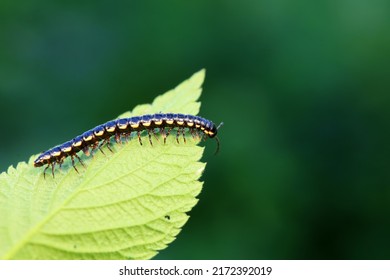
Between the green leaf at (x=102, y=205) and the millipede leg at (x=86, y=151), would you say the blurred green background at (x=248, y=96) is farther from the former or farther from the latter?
the green leaf at (x=102, y=205)

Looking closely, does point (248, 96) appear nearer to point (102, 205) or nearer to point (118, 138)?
point (118, 138)

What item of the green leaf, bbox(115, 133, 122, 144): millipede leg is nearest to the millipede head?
the green leaf

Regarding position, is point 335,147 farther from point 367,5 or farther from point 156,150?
point 156,150

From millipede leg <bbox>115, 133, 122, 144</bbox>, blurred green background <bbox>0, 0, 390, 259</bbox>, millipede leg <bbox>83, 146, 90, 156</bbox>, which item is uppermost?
blurred green background <bbox>0, 0, 390, 259</bbox>

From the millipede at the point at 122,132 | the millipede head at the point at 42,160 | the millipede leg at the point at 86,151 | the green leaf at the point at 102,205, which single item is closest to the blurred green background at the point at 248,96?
the millipede at the point at 122,132

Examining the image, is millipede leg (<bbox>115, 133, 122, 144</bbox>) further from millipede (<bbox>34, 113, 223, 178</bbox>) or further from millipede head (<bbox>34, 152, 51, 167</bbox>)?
millipede head (<bbox>34, 152, 51, 167</bbox>)

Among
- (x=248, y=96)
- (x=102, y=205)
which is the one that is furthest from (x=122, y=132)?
(x=248, y=96)
